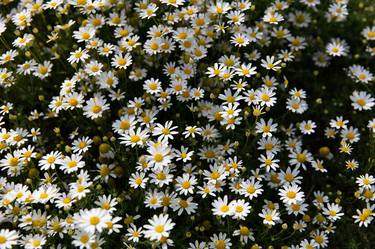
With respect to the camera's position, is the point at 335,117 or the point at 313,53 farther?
the point at 313,53

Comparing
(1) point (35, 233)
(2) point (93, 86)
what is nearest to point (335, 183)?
(2) point (93, 86)

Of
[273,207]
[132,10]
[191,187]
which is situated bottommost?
[273,207]

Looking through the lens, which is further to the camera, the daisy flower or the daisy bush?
the daisy bush

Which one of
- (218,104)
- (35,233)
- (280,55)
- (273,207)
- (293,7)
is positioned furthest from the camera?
(293,7)

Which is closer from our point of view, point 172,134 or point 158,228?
point 158,228

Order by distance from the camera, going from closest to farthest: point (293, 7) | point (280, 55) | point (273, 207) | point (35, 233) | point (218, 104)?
point (35, 233)
point (273, 207)
point (218, 104)
point (280, 55)
point (293, 7)

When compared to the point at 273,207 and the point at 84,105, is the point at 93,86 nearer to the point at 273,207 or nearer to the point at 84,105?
the point at 84,105

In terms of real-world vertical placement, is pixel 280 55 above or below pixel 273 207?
above

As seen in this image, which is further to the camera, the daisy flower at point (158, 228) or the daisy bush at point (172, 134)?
the daisy bush at point (172, 134)
